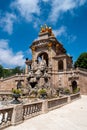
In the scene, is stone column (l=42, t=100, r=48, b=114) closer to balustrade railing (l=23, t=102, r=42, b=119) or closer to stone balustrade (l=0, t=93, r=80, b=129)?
stone balustrade (l=0, t=93, r=80, b=129)

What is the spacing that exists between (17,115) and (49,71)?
31395mm

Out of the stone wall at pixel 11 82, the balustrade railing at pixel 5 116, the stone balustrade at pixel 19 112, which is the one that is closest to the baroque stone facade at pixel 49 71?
the stone wall at pixel 11 82

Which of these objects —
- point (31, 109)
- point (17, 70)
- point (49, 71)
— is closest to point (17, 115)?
point (31, 109)

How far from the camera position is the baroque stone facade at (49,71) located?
29547mm

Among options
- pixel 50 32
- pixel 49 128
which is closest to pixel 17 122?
pixel 49 128

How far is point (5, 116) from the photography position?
22.3ft

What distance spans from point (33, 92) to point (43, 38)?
21.6 metres

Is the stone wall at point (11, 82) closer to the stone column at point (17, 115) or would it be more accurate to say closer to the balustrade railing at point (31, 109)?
the balustrade railing at point (31, 109)

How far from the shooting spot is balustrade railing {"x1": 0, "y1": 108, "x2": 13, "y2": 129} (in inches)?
248

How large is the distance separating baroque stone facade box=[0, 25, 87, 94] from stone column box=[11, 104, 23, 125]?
65.1 feet

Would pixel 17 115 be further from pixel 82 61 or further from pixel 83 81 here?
pixel 82 61

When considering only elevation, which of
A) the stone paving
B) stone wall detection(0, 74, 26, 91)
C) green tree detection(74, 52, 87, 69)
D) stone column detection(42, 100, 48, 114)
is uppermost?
green tree detection(74, 52, 87, 69)

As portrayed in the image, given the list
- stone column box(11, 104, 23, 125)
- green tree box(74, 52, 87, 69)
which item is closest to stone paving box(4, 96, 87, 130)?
stone column box(11, 104, 23, 125)

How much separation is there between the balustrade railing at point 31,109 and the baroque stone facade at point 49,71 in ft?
57.5
